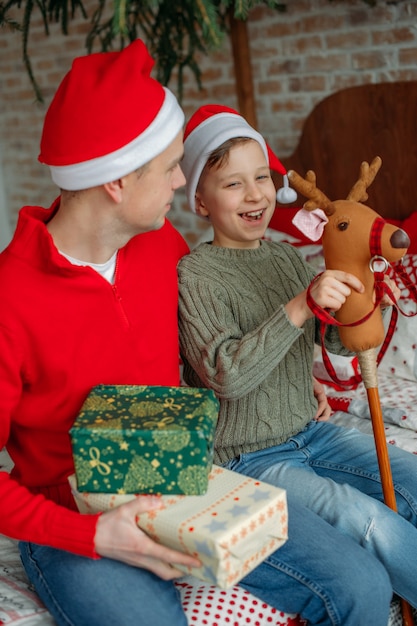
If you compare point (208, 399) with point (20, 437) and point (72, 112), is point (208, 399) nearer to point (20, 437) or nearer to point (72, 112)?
point (20, 437)

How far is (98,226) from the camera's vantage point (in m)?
1.44

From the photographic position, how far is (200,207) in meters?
1.72

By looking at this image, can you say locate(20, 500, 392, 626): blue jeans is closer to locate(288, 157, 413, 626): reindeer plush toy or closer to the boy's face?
locate(288, 157, 413, 626): reindeer plush toy

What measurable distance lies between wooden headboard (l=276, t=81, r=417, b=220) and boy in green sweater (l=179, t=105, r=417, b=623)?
3.56ft

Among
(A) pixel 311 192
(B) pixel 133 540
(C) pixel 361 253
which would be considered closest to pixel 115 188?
(A) pixel 311 192

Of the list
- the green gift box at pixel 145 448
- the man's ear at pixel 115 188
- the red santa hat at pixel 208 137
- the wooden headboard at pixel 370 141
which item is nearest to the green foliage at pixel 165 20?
the wooden headboard at pixel 370 141

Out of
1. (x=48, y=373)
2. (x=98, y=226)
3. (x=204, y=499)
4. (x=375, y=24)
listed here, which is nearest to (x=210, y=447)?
(x=204, y=499)

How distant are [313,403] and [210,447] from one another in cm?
50

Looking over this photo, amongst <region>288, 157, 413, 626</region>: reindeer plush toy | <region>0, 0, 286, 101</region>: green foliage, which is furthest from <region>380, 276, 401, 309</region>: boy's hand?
<region>0, 0, 286, 101</region>: green foliage

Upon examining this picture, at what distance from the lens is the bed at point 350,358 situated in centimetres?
142

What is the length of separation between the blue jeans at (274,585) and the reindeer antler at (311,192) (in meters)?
0.54

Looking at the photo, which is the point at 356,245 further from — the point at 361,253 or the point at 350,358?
the point at 350,358

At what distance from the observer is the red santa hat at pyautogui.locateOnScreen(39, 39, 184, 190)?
4.44 ft

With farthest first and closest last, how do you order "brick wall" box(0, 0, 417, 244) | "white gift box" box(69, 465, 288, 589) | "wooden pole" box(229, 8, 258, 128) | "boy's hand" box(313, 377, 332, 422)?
"wooden pole" box(229, 8, 258, 128)
"brick wall" box(0, 0, 417, 244)
"boy's hand" box(313, 377, 332, 422)
"white gift box" box(69, 465, 288, 589)
